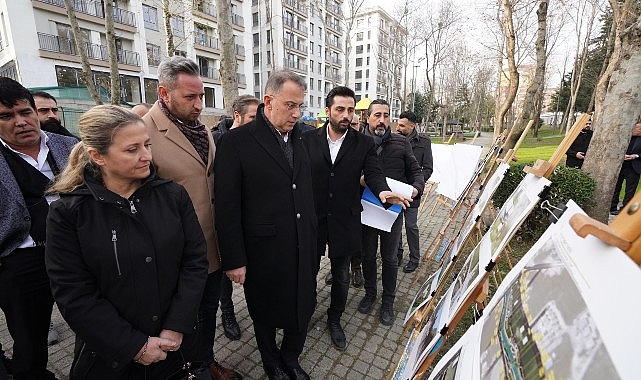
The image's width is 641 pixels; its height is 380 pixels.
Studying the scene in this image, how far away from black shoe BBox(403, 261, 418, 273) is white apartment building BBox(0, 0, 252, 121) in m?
14.0

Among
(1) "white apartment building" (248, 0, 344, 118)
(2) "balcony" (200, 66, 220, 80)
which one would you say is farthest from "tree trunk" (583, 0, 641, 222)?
(1) "white apartment building" (248, 0, 344, 118)

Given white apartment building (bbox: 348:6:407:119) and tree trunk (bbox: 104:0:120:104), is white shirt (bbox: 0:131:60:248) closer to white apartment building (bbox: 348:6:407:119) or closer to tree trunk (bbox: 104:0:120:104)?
tree trunk (bbox: 104:0:120:104)

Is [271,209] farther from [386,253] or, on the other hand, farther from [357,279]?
[357,279]

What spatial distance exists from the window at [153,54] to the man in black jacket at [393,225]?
2549cm

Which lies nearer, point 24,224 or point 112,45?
point 24,224

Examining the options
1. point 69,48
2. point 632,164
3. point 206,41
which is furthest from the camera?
point 206,41

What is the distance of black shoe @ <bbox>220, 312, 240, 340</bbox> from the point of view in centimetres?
321

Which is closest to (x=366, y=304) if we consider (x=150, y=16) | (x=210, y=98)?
(x=150, y=16)

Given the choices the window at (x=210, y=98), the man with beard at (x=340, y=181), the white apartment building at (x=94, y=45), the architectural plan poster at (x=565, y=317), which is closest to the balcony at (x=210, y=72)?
the white apartment building at (x=94, y=45)

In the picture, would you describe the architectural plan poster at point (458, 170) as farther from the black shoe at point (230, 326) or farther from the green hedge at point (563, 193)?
the black shoe at point (230, 326)

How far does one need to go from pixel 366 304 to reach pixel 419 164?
239 cm

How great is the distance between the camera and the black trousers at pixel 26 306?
2068 mm

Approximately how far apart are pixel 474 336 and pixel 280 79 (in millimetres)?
1900

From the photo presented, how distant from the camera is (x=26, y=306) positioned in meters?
2.14
